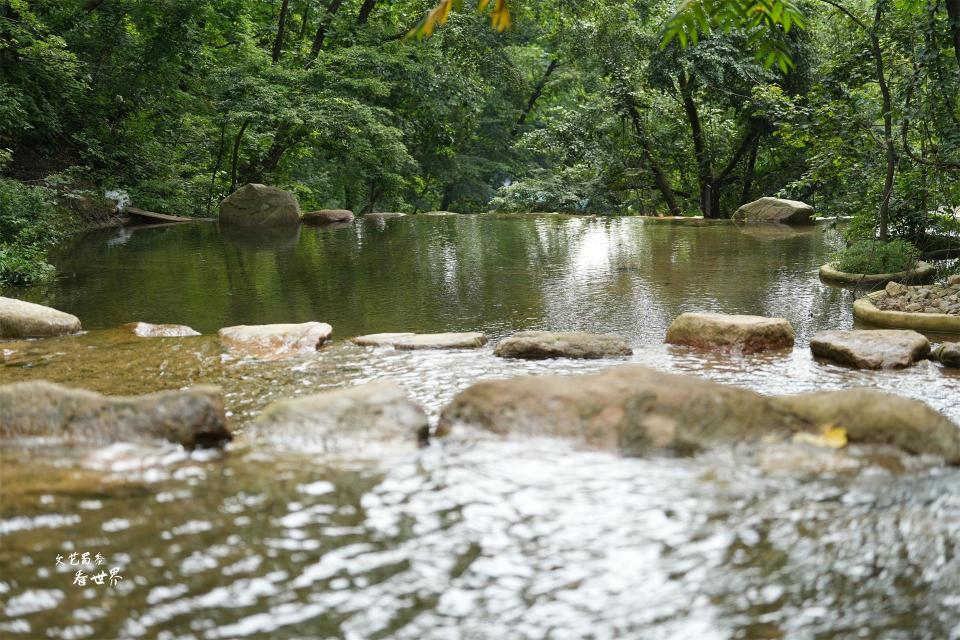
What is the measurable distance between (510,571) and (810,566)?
0.98 meters

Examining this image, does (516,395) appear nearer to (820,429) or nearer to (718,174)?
(820,429)

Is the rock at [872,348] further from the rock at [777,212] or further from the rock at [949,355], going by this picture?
the rock at [777,212]

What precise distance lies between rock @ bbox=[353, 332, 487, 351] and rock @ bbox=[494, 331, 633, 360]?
35 centimetres

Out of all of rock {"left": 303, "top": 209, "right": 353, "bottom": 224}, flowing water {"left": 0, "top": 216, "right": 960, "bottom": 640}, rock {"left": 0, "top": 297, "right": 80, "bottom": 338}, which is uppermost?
rock {"left": 303, "top": 209, "right": 353, "bottom": 224}

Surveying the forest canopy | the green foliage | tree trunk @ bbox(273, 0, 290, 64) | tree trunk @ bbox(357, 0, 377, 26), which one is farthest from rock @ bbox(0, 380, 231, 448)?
tree trunk @ bbox(357, 0, 377, 26)

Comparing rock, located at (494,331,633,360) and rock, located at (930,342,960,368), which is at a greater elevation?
rock, located at (494,331,633,360)

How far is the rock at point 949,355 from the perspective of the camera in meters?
5.39

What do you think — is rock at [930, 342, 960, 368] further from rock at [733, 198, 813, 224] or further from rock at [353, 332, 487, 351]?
rock at [733, 198, 813, 224]

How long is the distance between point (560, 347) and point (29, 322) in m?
4.22

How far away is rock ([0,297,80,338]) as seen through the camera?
657 centimetres

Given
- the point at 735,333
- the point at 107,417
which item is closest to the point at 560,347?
the point at 735,333

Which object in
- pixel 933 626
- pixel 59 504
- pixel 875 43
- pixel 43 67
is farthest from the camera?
pixel 43 67

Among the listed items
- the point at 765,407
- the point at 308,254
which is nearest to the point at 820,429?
the point at 765,407

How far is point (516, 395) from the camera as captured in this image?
3959 millimetres
